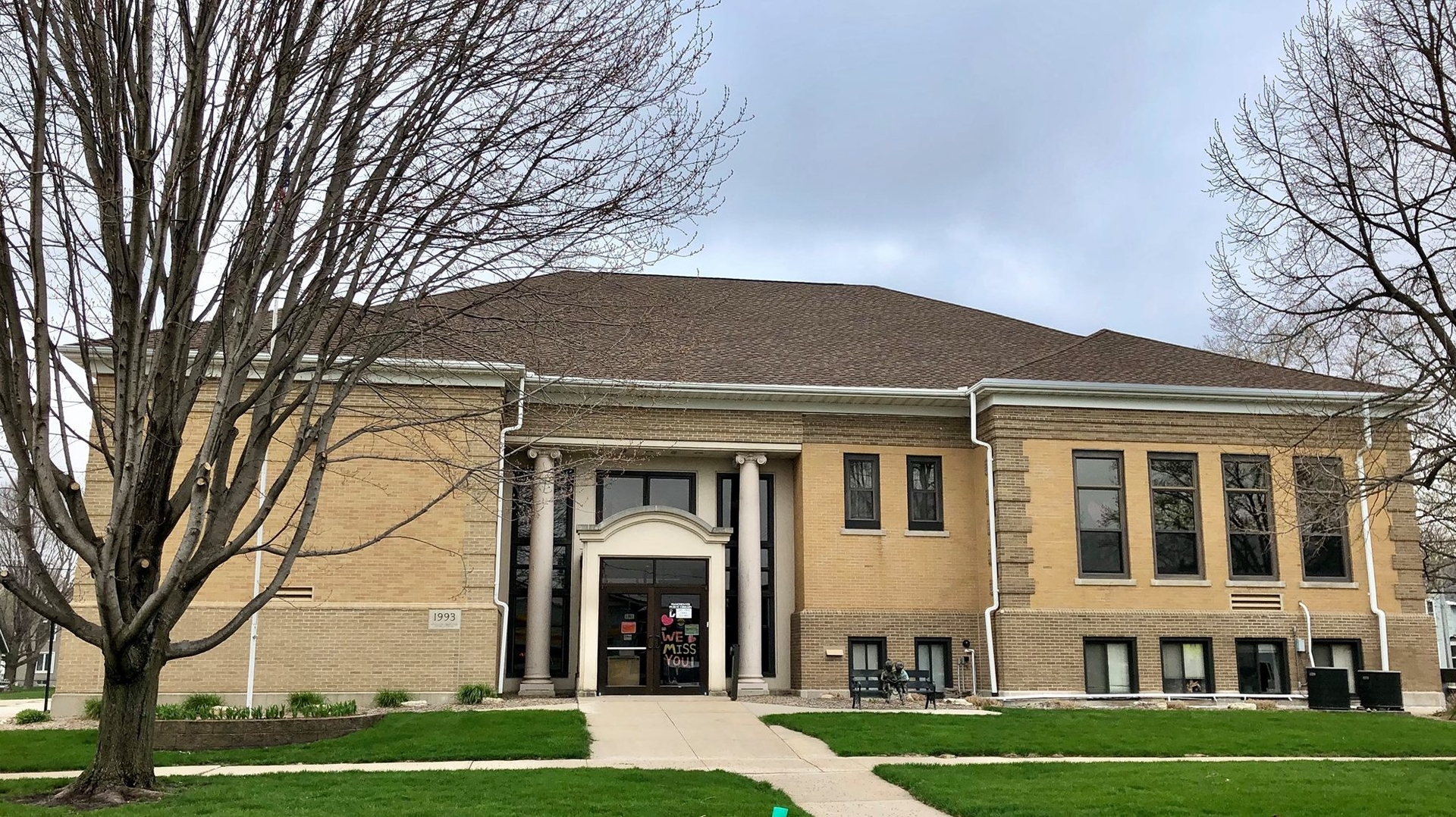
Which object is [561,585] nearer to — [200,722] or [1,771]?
[200,722]

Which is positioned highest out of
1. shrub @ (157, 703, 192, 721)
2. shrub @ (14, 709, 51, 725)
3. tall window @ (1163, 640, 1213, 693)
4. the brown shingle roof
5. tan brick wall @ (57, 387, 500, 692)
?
the brown shingle roof

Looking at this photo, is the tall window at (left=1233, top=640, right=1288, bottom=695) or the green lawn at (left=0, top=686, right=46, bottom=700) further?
the green lawn at (left=0, top=686, right=46, bottom=700)

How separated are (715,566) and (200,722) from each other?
996cm

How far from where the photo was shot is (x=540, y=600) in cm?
2272

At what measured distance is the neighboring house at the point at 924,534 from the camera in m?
22.5

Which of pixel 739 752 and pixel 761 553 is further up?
pixel 761 553

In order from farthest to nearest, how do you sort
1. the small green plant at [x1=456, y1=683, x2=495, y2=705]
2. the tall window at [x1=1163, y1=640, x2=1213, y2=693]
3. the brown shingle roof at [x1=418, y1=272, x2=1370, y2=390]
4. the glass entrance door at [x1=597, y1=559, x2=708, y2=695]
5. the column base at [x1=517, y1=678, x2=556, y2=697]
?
the brown shingle roof at [x1=418, y1=272, x2=1370, y2=390] < the tall window at [x1=1163, y1=640, x2=1213, y2=693] < the glass entrance door at [x1=597, y1=559, x2=708, y2=695] < the column base at [x1=517, y1=678, x2=556, y2=697] < the small green plant at [x1=456, y1=683, x2=495, y2=705]

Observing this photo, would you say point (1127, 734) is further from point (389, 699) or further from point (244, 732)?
point (244, 732)

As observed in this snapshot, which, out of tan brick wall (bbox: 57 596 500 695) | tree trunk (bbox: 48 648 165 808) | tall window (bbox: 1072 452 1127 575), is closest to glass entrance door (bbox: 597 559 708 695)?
tan brick wall (bbox: 57 596 500 695)

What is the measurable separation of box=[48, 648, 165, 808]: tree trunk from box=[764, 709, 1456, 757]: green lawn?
849 centimetres

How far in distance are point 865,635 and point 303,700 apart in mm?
10658

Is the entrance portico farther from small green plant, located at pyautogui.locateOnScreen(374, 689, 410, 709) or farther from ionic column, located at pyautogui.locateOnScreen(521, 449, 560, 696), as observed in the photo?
small green plant, located at pyautogui.locateOnScreen(374, 689, 410, 709)

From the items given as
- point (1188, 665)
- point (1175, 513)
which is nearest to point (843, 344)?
point (1175, 513)

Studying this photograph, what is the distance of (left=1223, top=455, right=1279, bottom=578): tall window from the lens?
77.3ft
